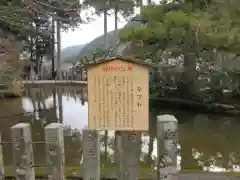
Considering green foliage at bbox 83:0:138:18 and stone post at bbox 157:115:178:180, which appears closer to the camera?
stone post at bbox 157:115:178:180

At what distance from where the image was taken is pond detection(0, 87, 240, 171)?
24.6 ft

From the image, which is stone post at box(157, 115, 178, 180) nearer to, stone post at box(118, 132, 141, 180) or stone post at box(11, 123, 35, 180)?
stone post at box(118, 132, 141, 180)

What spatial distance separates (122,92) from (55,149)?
1018 mm

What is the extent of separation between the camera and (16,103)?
1673cm

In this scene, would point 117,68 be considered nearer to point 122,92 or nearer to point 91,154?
point 122,92

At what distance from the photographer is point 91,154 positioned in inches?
162

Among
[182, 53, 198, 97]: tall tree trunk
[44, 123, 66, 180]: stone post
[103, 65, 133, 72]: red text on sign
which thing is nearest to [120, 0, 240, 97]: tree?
[182, 53, 198, 97]: tall tree trunk

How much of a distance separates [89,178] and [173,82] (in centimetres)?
1120

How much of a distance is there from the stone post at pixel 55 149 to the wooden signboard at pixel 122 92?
509 millimetres

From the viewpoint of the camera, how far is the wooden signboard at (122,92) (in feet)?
13.1

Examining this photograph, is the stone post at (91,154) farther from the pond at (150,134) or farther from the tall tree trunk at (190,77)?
the tall tree trunk at (190,77)

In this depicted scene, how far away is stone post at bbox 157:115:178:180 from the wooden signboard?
0.68 ft

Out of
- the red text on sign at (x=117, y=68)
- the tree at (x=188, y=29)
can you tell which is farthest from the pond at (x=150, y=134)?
the red text on sign at (x=117, y=68)

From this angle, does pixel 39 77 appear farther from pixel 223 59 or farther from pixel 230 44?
pixel 230 44
